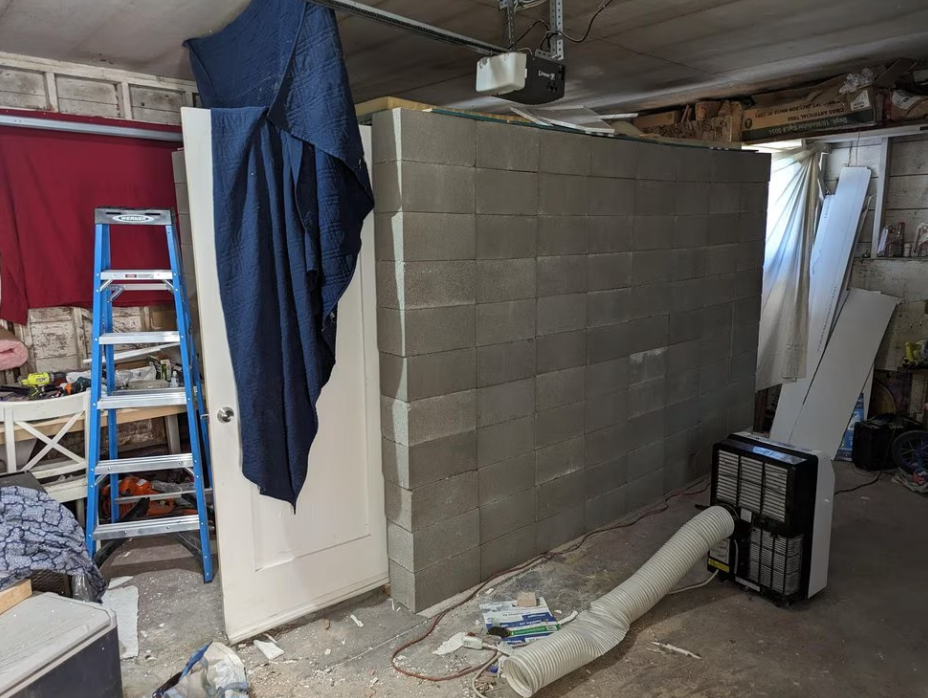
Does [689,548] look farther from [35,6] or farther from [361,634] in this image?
[35,6]

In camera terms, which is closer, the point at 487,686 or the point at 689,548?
the point at 487,686

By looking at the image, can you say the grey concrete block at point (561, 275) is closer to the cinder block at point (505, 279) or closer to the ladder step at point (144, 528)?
the cinder block at point (505, 279)

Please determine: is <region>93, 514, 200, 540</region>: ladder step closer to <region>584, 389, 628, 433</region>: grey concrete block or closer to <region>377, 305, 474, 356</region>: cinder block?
<region>377, 305, 474, 356</region>: cinder block

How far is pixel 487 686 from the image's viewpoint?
2236 millimetres

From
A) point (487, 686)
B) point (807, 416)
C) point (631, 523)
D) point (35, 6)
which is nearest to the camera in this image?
point (487, 686)

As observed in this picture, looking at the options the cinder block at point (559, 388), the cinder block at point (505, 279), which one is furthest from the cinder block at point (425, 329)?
the cinder block at point (559, 388)

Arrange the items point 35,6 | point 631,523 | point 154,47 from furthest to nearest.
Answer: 1. point 631,523
2. point 154,47
3. point 35,6

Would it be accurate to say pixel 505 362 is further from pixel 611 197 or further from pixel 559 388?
pixel 611 197

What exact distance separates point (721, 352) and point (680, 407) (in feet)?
1.71

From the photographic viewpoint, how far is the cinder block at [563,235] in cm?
290

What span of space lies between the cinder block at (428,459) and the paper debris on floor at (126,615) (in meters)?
1.13

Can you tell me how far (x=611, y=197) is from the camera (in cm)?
317

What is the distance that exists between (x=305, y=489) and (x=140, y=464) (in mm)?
901

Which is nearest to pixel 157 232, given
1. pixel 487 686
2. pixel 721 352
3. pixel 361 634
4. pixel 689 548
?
pixel 361 634
